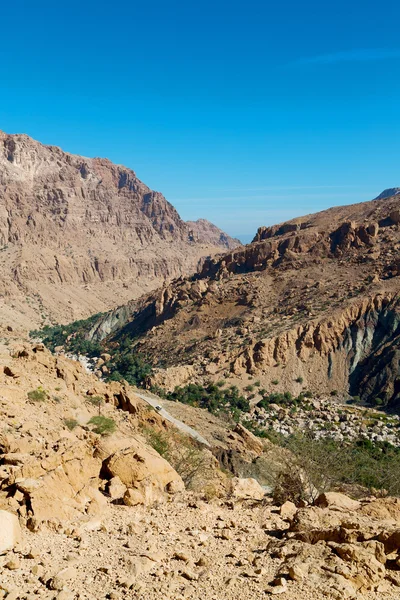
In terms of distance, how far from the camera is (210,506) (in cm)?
1195

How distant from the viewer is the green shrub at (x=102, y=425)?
1716cm

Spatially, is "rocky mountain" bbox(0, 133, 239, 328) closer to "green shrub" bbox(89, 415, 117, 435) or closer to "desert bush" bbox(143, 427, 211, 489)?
"desert bush" bbox(143, 427, 211, 489)

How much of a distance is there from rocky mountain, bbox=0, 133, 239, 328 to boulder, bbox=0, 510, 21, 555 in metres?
97.4

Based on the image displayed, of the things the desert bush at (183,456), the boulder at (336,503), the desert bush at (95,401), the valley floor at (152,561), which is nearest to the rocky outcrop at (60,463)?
the valley floor at (152,561)

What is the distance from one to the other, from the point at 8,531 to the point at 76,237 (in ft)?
497

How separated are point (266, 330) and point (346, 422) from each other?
18.0 metres

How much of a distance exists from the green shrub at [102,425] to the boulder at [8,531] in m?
7.85

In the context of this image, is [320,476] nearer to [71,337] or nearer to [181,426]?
[181,426]

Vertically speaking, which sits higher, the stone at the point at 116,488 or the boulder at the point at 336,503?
the stone at the point at 116,488

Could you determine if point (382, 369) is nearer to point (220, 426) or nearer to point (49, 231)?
point (220, 426)

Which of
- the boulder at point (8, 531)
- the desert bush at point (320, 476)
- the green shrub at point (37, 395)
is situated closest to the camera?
the boulder at point (8, 531)

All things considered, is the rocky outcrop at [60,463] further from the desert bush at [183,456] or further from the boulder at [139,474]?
the desert bush at [183,456]

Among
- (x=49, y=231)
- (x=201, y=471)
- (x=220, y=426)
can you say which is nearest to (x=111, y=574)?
(x=201, y=471)

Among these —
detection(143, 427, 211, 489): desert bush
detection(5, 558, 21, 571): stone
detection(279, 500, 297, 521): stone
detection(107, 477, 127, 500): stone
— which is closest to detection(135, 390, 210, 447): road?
detection(143, 427, 211, 489): desert bush
